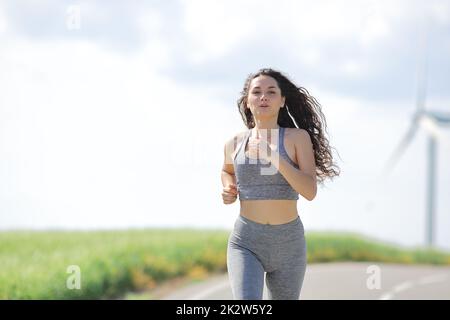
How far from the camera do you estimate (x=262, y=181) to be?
455cm

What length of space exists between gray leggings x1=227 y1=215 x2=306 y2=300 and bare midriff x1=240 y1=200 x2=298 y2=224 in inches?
1.1

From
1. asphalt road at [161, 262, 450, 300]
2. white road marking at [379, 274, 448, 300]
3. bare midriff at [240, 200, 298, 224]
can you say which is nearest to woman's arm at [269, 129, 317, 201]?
bare midriff at [240, 200, 298, 224]

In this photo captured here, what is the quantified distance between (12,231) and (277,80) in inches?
416

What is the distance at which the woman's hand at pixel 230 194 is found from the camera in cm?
459

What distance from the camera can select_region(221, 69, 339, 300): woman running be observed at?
444 cm

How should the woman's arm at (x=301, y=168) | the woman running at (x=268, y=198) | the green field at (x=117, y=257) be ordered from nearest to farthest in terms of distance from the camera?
the woman's arm at (x=301, y=168) < the woman running at (x=268, y=198) < the green field at (x=117, y=257)

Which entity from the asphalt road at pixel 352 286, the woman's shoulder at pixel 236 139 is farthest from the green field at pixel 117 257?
the woman's shoulder at pixel 236 139

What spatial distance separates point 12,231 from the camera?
47.2 ft

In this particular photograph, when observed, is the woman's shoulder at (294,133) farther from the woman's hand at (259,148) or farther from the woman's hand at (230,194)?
the woman's hand at (230,194)

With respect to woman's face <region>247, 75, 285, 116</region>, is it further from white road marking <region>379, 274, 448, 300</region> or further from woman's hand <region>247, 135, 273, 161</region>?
white road marking <region>379, 274, 448, 300</region>

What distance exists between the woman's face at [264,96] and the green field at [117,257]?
466 centimetres
